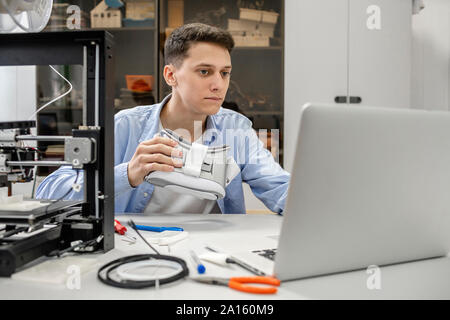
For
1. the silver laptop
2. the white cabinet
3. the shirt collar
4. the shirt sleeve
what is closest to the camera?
the silver laptop

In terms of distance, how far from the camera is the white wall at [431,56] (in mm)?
2561

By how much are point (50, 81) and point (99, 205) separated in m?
2.16

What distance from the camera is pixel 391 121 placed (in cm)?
58

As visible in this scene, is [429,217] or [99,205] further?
[99,205]

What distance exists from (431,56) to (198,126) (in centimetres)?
182

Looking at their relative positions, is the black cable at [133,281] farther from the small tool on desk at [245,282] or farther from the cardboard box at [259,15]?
the cardboard box at [259,15]

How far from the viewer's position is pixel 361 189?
0.59 m

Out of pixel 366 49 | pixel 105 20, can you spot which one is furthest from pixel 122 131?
pixel 366 49

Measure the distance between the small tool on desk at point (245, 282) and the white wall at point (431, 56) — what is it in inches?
92.9

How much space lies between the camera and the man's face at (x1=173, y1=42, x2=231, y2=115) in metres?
1.55

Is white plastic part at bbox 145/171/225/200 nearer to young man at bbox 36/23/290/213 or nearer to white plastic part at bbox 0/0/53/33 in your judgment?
young man at bbox 36/23/290/213

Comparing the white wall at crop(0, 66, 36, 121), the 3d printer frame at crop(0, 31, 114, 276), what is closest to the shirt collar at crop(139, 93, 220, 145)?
the 3d printer frame at crop(0, 31, 114, 276)

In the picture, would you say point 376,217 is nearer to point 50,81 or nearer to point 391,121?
point 391,121

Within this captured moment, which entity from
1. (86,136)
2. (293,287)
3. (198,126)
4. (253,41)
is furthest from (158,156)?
(253,41)
